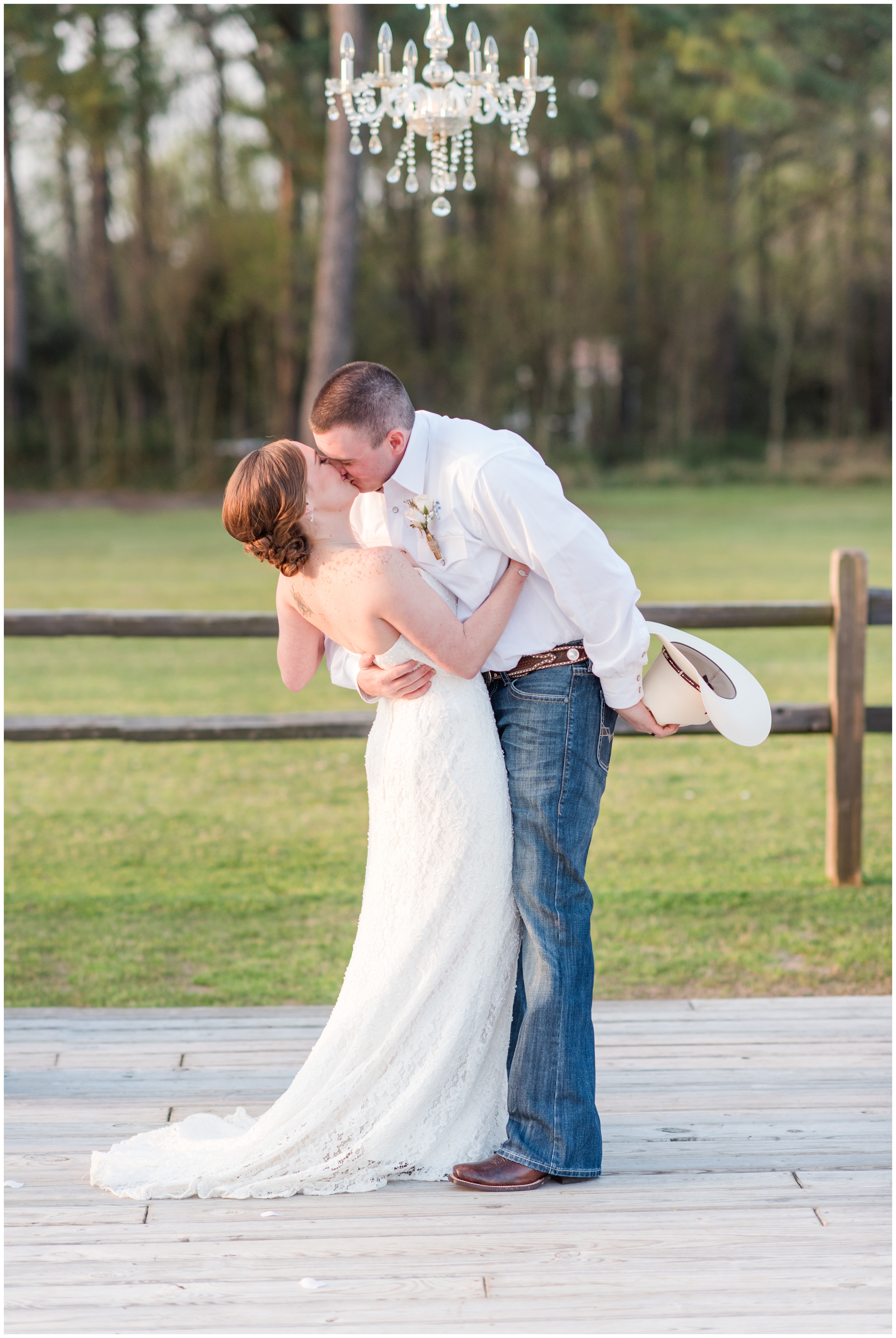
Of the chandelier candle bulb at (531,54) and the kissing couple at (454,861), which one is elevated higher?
the chandelier candle bulb at (531,54)

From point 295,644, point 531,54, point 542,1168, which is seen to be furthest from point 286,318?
point 542,1168

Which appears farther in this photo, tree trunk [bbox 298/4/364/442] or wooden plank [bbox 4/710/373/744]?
tree trunk [bbox 298/4/364/442]

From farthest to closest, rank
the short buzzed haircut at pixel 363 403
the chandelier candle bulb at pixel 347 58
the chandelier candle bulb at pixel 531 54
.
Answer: the chandelier candle bulb at pixel 531 54 < the chandelier candle bulb at pixel 347 58 < the short buzzed haircut at pixel 363 403

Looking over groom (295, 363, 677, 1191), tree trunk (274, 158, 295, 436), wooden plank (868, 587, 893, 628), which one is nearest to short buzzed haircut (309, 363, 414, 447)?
groom (295, 363, 677, 1191)

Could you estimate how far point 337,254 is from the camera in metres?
16.2

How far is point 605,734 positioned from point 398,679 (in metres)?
0.44

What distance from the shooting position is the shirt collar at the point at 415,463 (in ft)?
8.53

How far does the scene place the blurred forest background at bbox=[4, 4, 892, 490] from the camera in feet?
77.0

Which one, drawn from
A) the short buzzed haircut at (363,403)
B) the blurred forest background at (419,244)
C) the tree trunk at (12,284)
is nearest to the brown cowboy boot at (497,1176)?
the short buzzed haircut at (363,403)

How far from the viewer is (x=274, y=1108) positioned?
277cm

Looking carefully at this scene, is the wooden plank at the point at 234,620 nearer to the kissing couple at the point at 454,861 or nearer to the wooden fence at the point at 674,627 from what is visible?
the wooden fence at the point at 674,627

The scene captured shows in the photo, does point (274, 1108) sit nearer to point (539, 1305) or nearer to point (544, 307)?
point (539, 1305)

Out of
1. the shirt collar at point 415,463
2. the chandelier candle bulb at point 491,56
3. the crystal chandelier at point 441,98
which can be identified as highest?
the chandelier candle bulb at point 491,56

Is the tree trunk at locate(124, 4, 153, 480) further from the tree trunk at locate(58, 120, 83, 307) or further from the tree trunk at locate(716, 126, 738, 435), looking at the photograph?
the tree trunk at locate(716, 126, 738, 435)
